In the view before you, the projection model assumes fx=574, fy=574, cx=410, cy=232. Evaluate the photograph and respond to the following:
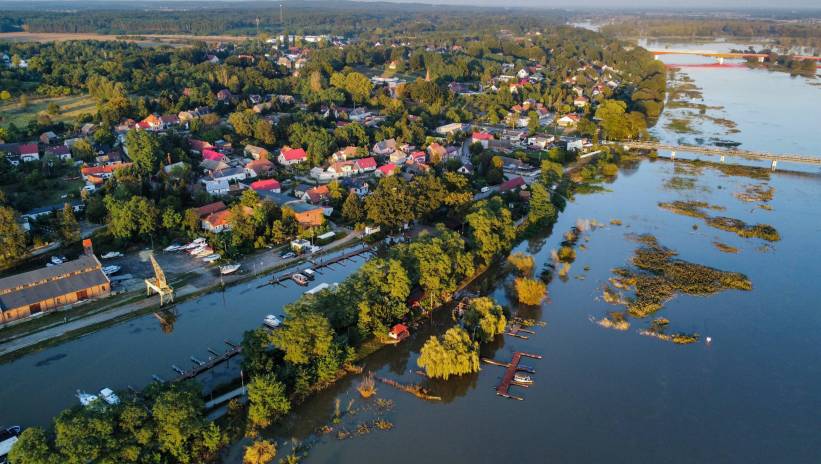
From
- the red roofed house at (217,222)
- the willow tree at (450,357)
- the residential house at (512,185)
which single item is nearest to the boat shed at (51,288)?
the red roofed house at (217,222)

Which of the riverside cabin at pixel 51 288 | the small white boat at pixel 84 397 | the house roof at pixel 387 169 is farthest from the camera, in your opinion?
the house roof at pixel 387 169

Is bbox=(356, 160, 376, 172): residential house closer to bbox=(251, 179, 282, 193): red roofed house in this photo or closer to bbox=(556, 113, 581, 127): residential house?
bbox=(251, 179, 282, 193): red roofed house

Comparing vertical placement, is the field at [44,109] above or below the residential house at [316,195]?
above

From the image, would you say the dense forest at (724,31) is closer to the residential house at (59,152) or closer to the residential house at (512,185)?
the residential house at (512,185)

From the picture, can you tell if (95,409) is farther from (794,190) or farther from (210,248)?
(794,190)

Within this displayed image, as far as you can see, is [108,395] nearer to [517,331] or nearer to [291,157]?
[517,331]

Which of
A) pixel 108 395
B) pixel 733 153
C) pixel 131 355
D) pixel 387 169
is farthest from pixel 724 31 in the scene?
pixel 108 395

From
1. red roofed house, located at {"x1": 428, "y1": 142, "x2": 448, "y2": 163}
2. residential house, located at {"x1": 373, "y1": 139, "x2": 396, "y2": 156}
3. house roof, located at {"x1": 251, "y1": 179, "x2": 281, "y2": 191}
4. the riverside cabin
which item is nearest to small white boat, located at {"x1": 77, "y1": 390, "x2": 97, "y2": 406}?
the riverside cabin
